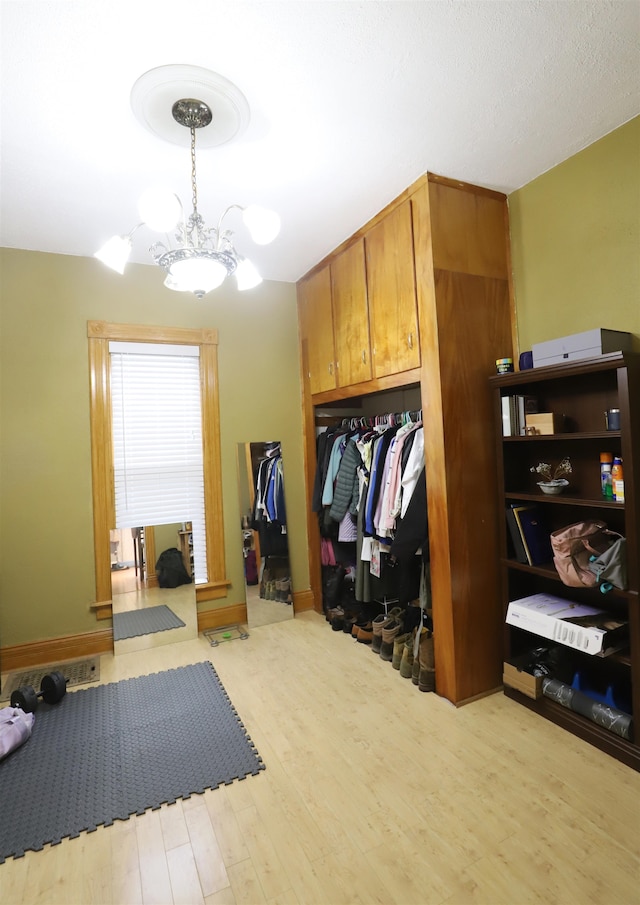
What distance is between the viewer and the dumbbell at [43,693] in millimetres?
2547

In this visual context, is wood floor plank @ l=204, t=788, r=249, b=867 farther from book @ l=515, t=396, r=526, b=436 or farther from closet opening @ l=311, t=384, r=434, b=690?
book @ l=515, t=396, r=526, b=436

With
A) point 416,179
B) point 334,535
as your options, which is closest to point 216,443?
point 334,535

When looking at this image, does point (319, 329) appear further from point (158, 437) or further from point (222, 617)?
point (222, 617)

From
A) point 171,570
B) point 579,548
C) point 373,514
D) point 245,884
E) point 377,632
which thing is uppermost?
point 373,514

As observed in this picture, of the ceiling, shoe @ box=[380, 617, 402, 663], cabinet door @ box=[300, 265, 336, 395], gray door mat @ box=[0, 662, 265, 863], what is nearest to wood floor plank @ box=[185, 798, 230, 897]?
gray door mat @ box=[0, 662, 265, 863]

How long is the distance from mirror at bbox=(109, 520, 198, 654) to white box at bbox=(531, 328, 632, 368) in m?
2.67

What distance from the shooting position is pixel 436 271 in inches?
98.0

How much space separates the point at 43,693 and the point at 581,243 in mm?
3723

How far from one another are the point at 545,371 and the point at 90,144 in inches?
91.3

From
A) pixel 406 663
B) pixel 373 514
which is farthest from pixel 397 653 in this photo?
pixel 373 514

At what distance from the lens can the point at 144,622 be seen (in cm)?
340

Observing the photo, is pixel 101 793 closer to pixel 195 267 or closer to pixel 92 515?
pixel 92 515

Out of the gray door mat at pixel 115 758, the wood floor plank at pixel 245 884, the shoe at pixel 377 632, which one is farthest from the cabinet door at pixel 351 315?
the wood floor plank at pixel 245 884

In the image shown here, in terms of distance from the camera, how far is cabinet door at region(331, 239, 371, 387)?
3102mm
